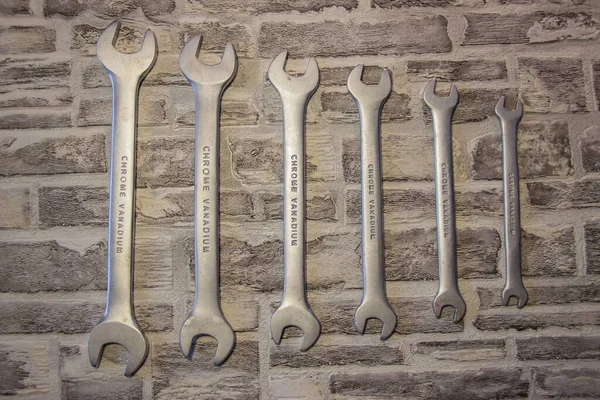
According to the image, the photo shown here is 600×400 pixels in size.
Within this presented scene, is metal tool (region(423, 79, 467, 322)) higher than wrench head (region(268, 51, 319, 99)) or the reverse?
the reverse

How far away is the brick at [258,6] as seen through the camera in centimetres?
114

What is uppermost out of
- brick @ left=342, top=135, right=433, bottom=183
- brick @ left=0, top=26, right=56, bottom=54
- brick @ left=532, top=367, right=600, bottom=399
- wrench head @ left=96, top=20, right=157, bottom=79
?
brick @ left=0, top=26, right=56, bottom=54

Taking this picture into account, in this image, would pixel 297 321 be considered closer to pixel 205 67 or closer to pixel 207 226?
pixel 207 226

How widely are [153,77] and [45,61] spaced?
9.5 inches

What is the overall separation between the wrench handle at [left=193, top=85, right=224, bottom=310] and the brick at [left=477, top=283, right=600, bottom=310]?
0.58m

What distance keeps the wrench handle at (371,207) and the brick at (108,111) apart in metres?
0.45

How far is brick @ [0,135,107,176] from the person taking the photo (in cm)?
110

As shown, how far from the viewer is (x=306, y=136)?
43.8 inches

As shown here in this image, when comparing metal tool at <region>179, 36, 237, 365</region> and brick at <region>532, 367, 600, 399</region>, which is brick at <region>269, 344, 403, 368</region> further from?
brick at <region>532, 367, 600, 399</region>

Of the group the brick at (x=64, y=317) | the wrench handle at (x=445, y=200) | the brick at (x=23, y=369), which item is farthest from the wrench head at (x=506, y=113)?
the brick at (x=23, y=369)

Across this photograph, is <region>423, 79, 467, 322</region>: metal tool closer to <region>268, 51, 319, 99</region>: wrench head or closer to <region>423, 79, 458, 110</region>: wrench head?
<region>423, 79, 458, 110</region>: wrench head

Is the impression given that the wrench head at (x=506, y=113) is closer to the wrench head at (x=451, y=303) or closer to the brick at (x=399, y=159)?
the brick at (x=399, y=159)

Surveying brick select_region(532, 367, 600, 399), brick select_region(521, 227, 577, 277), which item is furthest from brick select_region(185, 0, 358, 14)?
brick select_region(532, 367, 600, 399)

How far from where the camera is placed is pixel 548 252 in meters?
1.10
